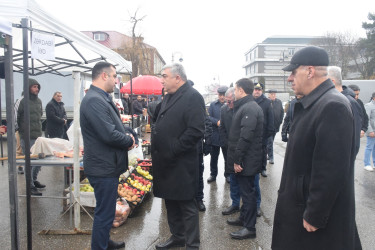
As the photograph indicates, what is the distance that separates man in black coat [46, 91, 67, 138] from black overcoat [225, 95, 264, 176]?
5.12 m

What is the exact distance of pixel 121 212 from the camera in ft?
14.1

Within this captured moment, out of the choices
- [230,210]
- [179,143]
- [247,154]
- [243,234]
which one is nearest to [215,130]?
[230,210]

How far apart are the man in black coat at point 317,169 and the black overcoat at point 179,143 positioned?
123cm

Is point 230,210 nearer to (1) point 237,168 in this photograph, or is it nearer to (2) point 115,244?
(1) point 237,168

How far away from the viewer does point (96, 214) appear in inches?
124

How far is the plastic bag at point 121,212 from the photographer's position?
427 centimetres

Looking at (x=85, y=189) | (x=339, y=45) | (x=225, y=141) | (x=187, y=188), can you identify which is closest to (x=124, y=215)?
(x=85, y=189)

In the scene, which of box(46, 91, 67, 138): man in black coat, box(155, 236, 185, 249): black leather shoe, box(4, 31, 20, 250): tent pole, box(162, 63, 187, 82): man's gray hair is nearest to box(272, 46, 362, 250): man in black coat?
box(162, 63, 187, 82): man's gray hair

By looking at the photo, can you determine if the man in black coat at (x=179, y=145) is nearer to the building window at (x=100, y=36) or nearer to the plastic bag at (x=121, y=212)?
the plastic bag at (x=121, y=212)

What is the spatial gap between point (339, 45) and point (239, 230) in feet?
138

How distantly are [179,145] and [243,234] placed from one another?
5.40 ft

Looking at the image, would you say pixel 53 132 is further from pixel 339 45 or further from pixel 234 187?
pixel 339 45

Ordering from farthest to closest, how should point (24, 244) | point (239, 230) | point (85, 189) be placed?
point (85, 189) < point (239, 230) < point (24, 244)

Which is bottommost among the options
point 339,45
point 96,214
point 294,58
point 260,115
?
point 96,214
